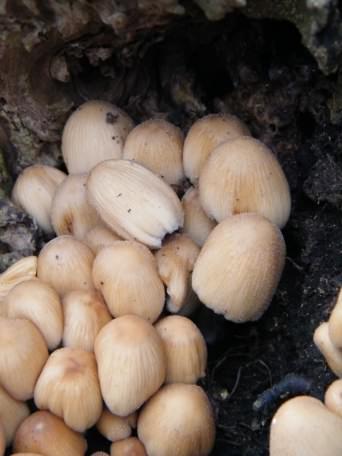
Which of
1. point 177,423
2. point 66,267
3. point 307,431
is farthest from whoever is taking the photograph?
point 66,267

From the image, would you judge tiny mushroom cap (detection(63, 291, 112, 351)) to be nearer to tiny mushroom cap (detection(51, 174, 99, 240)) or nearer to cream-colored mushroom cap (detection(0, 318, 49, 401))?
cream-colored mushroom cap (detection(0, 318, 49, 401))

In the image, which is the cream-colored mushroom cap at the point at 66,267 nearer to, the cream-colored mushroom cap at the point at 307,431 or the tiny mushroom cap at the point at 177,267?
the tiny mushroom cap at the point at 177,267

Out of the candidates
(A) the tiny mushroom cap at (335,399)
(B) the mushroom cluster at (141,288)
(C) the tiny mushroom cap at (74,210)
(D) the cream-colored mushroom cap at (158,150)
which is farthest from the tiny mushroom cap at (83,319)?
(A) the tiny mushroom cap at (335,399)

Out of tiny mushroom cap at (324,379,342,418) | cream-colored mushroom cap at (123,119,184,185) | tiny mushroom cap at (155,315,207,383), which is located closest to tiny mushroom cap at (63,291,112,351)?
tiny mushroom cap at (155,315,207,383)

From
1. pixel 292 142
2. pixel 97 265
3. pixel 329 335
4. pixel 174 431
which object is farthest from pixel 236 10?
pixel 174 431

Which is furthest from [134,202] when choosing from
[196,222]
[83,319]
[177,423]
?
[177,423]

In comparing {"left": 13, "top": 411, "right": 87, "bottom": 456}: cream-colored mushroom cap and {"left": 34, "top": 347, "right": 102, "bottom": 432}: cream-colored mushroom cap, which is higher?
{"left": 34, "top": 347, "right": 102, "bottom": 432}: cream-colored mushroom cap

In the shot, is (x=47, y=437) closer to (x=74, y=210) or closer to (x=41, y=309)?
(x=41, y=309)
